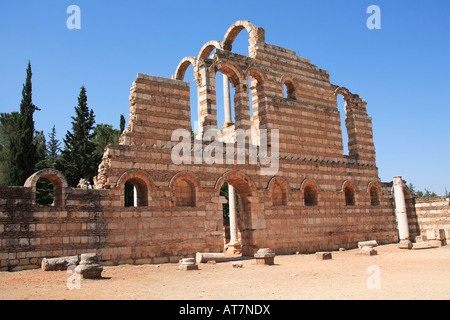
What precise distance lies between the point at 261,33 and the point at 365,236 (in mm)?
11303

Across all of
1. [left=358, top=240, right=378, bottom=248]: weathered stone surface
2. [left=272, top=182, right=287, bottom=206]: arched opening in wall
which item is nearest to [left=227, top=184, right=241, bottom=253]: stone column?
[left=272, top=182, right=287, bottom=206]: arched opening in wall

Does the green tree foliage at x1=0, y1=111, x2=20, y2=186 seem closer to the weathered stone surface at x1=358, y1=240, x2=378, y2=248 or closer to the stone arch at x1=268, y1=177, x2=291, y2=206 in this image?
the stone arch at x1=268, y1=177, x2=291, y2=206

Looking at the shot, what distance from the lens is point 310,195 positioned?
1877cm

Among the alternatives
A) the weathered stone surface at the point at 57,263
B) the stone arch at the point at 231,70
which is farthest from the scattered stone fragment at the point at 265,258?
the stone arch at the point at 231,70

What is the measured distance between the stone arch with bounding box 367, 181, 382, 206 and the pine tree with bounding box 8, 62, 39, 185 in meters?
21.9

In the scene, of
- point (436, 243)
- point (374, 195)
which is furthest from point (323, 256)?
point (374, 195)

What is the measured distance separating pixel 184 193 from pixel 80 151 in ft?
53.1

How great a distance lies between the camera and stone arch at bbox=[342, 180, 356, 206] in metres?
20.0

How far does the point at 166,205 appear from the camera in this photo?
14.0 meters

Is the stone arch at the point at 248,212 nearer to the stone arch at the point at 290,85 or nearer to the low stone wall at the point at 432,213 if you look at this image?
the stone arch at the point at 290,85

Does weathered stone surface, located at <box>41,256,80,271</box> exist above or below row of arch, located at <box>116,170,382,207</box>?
below

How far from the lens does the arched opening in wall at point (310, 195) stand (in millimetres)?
18484
